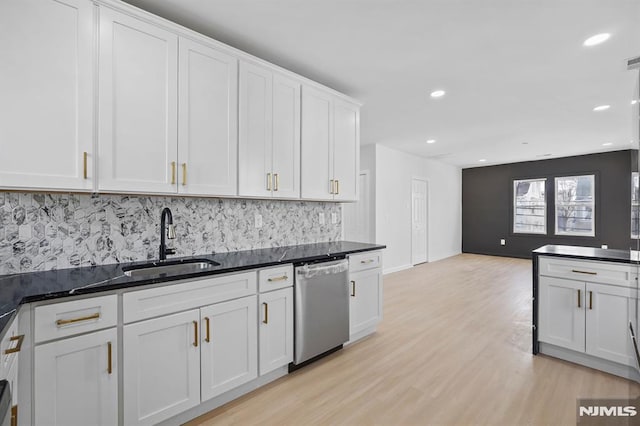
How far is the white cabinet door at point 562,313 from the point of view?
7.98 ft

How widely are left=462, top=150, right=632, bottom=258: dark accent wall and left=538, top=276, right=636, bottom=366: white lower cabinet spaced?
18.1ft

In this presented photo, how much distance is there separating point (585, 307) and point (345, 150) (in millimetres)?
2475

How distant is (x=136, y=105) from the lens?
1.88m

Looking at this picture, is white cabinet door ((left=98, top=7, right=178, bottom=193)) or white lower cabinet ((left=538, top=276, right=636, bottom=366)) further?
white lower cabinet ((left=538, top=276, right=636, bottom=366))

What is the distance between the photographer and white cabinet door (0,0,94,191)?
1.51 meters

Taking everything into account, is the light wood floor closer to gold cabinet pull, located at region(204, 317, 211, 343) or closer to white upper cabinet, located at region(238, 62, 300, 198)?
gold cabinet pull, located at region(204, 317, 211, 343)

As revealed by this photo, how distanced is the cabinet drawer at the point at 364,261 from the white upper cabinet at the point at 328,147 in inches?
25.9

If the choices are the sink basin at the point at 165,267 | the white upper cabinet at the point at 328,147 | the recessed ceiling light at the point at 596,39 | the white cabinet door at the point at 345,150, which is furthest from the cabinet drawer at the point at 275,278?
the recessed ceiling light at the point at 596,39

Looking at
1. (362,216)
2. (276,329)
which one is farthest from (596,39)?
(362,216)

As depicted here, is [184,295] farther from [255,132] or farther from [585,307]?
[585,307]

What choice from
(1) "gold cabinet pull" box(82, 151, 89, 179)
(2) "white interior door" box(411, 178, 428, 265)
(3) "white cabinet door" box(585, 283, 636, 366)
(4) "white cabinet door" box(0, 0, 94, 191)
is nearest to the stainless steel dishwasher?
→ (1) "gold cabinet pull" box(82, 151, 89, 179)

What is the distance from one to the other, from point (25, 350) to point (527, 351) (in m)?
3.54

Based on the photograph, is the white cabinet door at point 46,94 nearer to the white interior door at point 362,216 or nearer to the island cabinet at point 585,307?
the island cabinet at point 585,307

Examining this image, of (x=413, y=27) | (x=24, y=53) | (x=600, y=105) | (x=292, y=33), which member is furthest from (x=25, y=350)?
(x=600, y=105)
